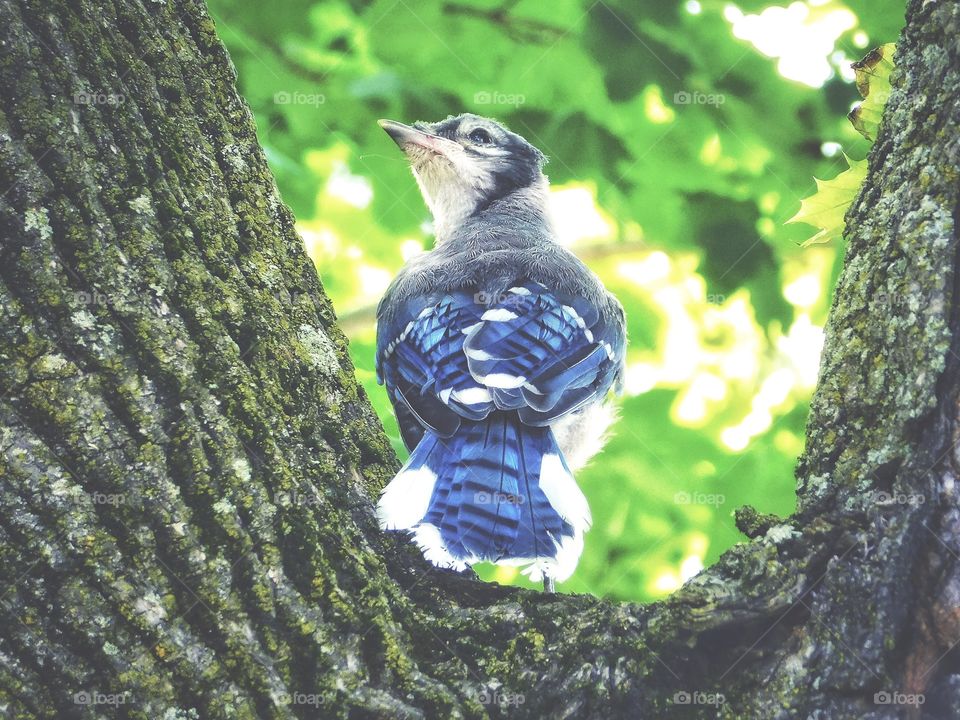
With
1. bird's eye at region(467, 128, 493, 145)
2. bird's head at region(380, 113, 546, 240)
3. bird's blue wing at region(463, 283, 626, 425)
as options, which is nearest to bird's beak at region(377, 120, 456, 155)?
bird's head at region(380, 113, 546, 240)

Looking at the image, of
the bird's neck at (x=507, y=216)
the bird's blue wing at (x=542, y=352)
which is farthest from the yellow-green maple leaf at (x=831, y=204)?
the bird's neck at (x=507, y=216)

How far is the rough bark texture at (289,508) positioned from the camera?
1.45 meters

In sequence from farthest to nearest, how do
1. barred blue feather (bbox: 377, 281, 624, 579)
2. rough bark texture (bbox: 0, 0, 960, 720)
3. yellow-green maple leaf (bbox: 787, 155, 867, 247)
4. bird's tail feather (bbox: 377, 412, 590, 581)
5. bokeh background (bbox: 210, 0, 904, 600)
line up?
bokeh background (bbox: 210, 0, 904, 600) < yellow-green maple leaf (bbox: 787, 155, 867, 247) < barred blue feather (bbox: 377, 281, 624, 579) < bird's tail feather (bbox: 377, 412, 590, 581) < rough bark texture (bbox: 0, 0, 960, 720)

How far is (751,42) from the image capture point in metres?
3.84

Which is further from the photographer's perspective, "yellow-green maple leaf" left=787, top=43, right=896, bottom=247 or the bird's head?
the bird's head

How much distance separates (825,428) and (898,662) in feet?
1.37

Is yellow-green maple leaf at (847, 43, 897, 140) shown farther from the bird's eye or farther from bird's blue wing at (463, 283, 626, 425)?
the bird's eye

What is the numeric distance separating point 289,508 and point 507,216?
8.81 feet

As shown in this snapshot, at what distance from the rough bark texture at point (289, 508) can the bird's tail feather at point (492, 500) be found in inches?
5.8

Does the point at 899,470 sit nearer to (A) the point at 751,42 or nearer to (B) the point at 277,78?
(A) the point at 751,42

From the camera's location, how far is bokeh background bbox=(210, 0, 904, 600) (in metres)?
3.84

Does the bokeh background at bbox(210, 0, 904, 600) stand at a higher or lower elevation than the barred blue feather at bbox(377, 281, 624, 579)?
higher

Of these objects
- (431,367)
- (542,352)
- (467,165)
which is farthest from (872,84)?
(467,165)

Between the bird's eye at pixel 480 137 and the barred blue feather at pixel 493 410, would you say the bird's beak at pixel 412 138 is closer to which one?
the bird's eye at pixel 480 137
